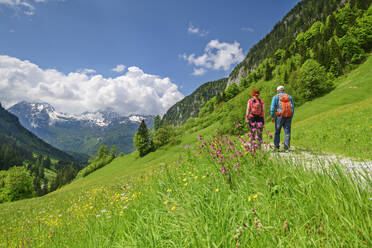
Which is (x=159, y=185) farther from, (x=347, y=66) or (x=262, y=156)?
(x=347, y=66)

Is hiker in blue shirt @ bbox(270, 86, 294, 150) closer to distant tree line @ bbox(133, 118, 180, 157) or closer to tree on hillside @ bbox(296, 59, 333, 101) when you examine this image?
tree on hillside @ bbox(296, 59, 333, 101)

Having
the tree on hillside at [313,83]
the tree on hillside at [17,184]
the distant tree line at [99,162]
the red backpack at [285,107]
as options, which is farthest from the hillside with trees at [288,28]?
the tree on hillside at [17,184]

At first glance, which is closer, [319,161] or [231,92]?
[319,161]

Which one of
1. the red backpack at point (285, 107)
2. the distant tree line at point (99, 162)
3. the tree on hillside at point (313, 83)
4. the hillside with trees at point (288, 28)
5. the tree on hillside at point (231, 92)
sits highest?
the hillside with trees at point (288, 28)

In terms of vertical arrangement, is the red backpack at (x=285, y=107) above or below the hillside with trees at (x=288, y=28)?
below

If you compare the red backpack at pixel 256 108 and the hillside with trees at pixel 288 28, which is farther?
the hillside with trees at pixel 288 28

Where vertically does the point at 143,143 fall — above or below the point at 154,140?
below

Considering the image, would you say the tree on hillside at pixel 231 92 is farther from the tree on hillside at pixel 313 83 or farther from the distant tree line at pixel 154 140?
the tree on hillside at pixel 313 83

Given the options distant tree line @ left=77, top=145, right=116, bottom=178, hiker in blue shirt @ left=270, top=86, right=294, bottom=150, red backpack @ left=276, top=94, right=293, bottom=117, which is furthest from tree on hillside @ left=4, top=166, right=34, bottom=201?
red backpack @ left=276, top=94, right=293, bottom=117

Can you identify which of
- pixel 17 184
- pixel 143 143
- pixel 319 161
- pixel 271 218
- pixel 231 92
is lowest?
pixel 17 184

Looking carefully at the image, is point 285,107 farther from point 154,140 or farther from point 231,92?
point 231,92

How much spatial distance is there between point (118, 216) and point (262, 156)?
10.3ft

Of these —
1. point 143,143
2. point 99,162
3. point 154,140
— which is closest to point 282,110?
point 143,143

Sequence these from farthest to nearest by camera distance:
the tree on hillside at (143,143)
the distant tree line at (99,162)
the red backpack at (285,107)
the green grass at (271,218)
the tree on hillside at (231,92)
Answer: the tree on hillside at (231,92), the distant tree line at (99,162), the tree on hillside at (143,143), the red backpack at (285,107), the green grass at (271,218)
